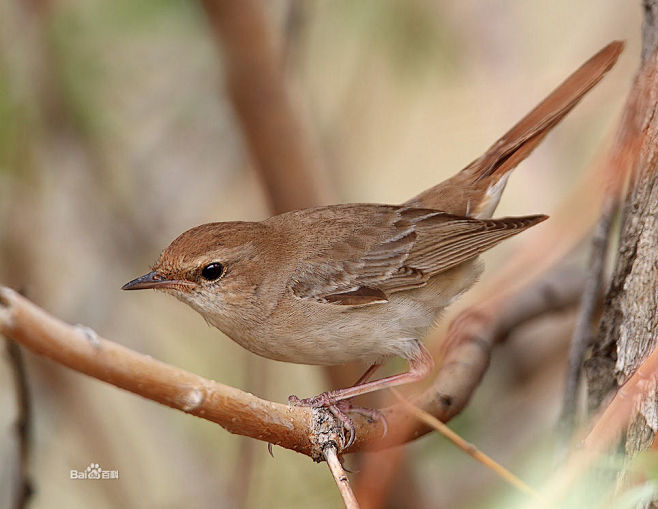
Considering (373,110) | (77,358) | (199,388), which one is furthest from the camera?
(373,110)

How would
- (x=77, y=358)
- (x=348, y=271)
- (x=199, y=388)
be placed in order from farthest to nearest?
(x=348, y=271) < (x=199, y=388) < (x=77, y=358)

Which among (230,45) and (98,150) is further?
(98,150)

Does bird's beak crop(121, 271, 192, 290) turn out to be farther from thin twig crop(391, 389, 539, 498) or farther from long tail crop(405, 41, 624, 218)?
long tail crop(405, 41, 624, 218)

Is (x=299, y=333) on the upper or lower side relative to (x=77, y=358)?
upper

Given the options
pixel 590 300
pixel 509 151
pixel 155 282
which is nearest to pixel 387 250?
pixel 509 151

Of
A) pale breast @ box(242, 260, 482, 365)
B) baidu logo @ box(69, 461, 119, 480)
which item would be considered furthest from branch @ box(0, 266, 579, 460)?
baidu logo @ box(69, 461, 119, 480)

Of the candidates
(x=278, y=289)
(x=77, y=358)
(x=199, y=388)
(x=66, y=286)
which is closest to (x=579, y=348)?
(x=278, y=289)

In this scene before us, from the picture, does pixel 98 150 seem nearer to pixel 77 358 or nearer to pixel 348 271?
pixel 348 271

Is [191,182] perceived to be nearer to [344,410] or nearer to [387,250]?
[387,250]
